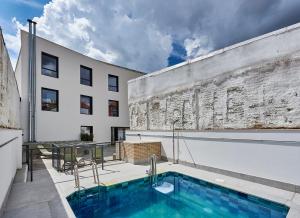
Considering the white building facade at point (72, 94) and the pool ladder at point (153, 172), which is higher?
the white building facade at point (72, 94)

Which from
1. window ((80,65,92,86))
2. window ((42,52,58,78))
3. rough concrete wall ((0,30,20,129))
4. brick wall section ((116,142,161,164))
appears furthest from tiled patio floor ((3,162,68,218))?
window ((80,65,92,86))

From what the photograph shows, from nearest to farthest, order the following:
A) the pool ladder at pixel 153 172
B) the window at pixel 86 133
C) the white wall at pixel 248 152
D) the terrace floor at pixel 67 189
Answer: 1. the terrace floor at pixel 67 189
2. the white wall at pixel 248 152
3. the pool ladder at pixel 153 172
4. the window at pixel 86 133

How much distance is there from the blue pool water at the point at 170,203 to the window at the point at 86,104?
31.5 feet

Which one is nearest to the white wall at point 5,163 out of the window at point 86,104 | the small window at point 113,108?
the window at point 86,104

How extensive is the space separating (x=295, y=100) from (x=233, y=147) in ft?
7.64

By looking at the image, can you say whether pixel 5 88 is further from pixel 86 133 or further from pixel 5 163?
pixel 86 133

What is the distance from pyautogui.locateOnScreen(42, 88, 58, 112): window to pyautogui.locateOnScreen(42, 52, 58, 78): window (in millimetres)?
1124

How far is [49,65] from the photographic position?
12.2 meters

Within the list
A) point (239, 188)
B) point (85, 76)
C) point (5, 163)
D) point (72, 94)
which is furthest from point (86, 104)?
point (239, 188)

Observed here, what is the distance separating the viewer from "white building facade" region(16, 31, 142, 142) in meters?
11.3

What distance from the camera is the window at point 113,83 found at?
16.2 meters

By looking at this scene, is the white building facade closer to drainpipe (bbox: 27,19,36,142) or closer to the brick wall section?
drainpipe (bbox: 27,19,36,142)

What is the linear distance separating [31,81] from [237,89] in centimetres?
1135

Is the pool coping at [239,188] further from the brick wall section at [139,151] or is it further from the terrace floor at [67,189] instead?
the brick wall section at [139,151]
